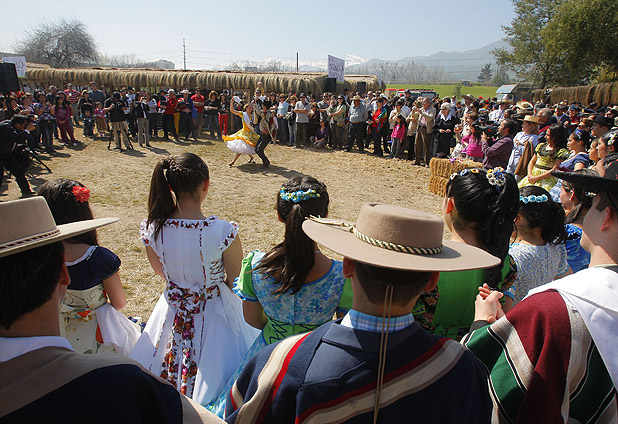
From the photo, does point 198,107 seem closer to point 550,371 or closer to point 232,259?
point 232,259

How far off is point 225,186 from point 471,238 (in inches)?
290

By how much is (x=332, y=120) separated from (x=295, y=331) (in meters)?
12.5

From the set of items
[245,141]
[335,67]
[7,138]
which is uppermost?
[335,67]

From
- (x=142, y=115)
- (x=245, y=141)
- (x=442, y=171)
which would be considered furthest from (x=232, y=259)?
(x=142, y=115)

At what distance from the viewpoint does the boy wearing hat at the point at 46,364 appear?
936 mm

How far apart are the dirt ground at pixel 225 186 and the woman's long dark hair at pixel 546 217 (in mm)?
2987

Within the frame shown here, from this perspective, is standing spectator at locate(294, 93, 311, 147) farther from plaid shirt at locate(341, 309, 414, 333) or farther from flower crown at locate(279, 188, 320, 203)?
plaid shirt at locate(341, 309, 414, 333)

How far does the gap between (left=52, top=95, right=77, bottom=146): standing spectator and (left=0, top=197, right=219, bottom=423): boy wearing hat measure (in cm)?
1406

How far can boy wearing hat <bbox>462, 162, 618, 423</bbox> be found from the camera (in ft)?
3.97

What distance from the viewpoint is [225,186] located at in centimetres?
883

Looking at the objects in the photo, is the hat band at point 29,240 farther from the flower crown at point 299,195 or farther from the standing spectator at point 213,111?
the standing spectator at point 213,111

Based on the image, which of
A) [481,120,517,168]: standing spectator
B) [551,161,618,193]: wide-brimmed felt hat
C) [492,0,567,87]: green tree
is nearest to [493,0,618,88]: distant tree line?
[492,0,567,87]: green tree

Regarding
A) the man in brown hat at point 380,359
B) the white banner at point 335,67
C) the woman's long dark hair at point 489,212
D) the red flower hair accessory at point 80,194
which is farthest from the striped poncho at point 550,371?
the white banner at point 335,67

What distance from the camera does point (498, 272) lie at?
201 cm
